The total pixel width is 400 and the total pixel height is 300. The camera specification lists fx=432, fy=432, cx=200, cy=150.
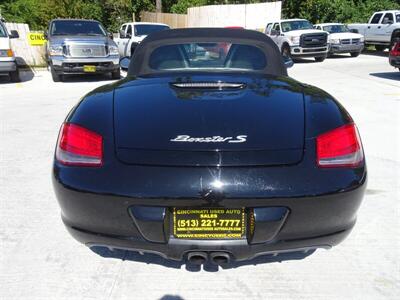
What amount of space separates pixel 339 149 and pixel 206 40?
1968 millimetres

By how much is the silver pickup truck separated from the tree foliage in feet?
41.7

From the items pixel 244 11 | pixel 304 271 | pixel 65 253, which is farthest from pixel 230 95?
pixel 244 11

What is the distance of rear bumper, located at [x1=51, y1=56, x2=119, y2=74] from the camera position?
1188cm

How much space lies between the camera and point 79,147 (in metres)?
2.45

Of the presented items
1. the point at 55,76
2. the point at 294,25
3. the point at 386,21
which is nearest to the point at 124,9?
the point at 294,25

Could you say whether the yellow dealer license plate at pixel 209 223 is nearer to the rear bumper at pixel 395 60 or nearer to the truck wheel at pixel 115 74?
the truck wheel at pixel 115 74

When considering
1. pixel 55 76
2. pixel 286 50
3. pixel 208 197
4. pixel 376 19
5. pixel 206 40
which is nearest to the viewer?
pixel 208 197

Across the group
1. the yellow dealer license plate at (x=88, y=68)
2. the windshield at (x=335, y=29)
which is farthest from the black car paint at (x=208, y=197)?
the windshield at (x=335, y=29)

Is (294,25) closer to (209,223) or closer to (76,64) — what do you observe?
(76,64)

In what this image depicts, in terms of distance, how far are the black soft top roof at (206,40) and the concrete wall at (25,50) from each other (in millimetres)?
14516

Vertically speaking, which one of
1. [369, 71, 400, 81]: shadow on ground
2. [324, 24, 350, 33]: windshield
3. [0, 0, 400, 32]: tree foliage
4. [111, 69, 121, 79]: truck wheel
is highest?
[0, 0, 400, 32]: tree foliage

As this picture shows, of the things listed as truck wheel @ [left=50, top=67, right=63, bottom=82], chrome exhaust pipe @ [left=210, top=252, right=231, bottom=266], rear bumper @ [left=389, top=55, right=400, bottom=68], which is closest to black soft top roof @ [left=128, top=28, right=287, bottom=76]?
chrome exhaust pipe @ [left=210, top=252, right=231, bottom=266]

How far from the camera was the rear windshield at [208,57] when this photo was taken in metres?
3.77

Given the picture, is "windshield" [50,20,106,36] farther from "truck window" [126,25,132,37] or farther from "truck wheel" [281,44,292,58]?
"truck wheel" [281,44,292,58]
